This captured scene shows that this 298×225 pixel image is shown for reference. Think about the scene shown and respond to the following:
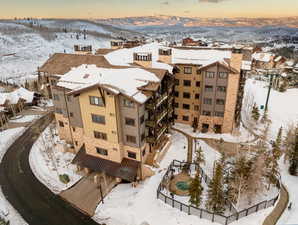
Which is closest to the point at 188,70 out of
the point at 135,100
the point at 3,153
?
→ the point at 135,100

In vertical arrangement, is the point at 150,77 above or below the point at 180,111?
above

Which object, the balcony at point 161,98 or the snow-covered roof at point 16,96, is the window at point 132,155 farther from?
the snow-covered roof at point 16,96

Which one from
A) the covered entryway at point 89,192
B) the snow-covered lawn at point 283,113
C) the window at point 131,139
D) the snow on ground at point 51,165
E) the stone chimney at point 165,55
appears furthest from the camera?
the stone chimney at point 165,55

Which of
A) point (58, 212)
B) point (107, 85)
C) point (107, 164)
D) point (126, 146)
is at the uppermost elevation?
point (107, 85)

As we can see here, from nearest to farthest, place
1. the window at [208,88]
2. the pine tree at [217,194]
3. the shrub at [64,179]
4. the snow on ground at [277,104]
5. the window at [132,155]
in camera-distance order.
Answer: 1. the pine tree at [217,194]
2. the window at [132,155]
3. the shrub at [64,179]
4. the window at [208,88]
5. the snow on ground at [277,104]

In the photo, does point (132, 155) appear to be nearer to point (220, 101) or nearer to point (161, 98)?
point (161, 98)

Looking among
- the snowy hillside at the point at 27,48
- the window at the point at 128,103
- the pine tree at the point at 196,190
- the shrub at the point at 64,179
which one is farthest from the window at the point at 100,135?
the snowy hillside at the point at 27,48

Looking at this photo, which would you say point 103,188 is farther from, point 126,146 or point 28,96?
point 28,96

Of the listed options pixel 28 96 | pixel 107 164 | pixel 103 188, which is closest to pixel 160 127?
pixel 107 164
